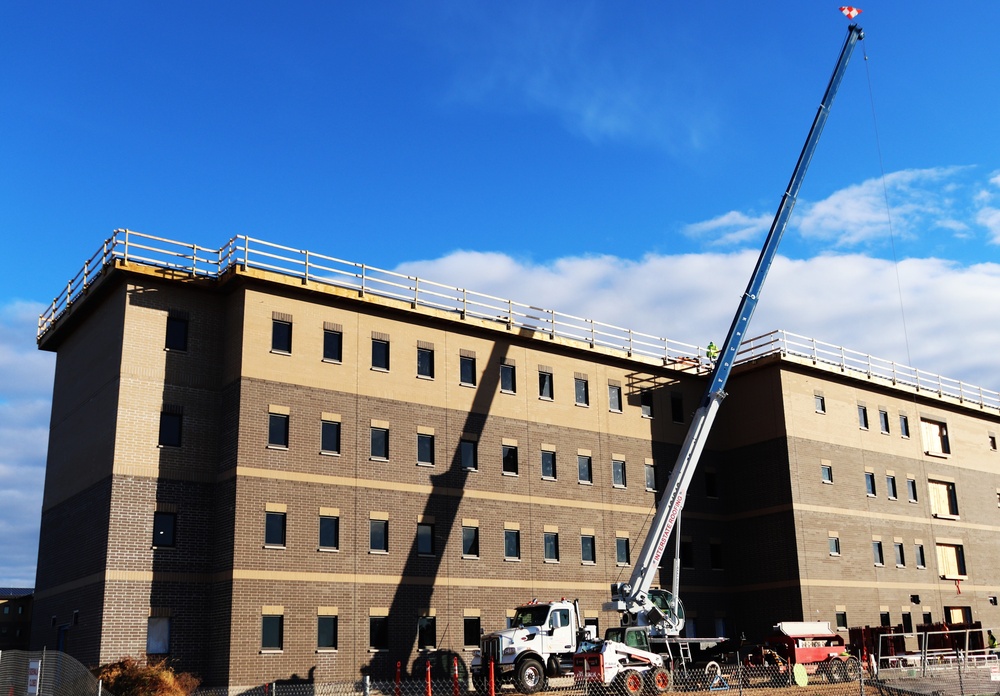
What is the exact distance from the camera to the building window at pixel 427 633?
40781 millimetres

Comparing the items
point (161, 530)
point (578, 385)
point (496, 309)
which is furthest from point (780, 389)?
point (161, 530)

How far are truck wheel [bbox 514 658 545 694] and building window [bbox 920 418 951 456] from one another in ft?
111

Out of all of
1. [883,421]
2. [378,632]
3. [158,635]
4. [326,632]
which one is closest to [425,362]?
[378,632]

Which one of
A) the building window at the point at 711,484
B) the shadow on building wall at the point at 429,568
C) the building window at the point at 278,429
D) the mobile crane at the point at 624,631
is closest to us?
the mobile crane at the point at 624,631

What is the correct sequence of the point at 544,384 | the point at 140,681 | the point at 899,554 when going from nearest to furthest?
the point at 140,681 → the point at 544,384 → the point at 899,554

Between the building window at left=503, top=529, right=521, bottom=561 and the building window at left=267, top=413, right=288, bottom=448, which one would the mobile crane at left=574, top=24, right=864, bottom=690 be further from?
the building window at left=267, top=413, right=288, bottom=448

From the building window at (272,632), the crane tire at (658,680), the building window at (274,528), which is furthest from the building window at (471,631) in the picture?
the crane tire at (658,680)

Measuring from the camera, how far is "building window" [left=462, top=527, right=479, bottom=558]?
4319cm

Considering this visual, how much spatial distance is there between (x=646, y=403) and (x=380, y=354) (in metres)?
15.8

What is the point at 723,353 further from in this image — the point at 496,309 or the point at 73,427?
the point at 73,427

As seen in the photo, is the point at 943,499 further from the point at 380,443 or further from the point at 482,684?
the point at 482,684

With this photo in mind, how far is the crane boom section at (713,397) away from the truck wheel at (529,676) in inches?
190

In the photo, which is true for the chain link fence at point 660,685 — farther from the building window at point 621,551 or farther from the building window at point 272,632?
the building window at point 621,551

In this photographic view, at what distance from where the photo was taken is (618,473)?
164 feet
